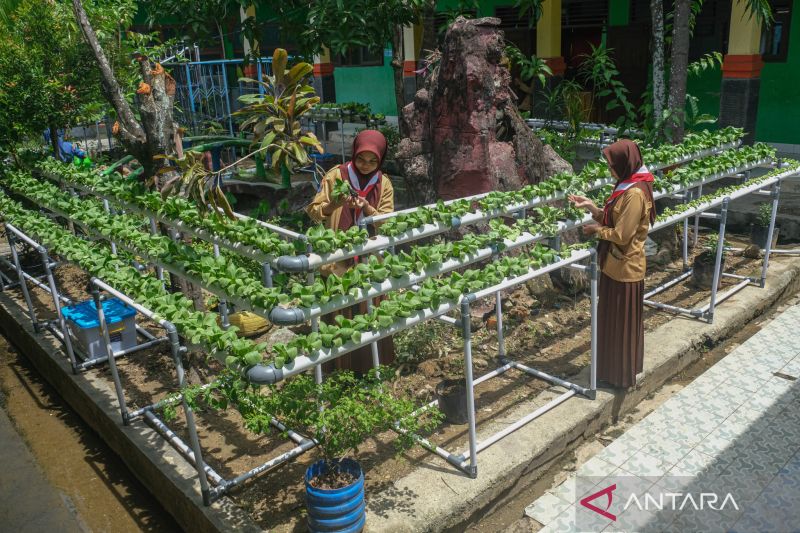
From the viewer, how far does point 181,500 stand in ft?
13.7

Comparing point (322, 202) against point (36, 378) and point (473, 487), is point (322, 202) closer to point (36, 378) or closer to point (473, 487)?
point (473, 487)

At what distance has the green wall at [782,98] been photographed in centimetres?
1030

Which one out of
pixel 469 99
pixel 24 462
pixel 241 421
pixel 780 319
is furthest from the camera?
pixel 469 99

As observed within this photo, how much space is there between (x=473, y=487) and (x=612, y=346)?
1.66 m

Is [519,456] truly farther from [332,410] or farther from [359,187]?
[359,187]

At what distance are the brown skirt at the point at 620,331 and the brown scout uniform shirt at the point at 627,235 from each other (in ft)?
0.30

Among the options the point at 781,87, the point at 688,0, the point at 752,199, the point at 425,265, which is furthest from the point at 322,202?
the point at 781,87

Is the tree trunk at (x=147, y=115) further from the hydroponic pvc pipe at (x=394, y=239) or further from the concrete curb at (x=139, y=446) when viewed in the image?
the hydroponic pvc pipe at (x=394, y=239)

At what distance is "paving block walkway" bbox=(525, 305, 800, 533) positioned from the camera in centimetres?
400

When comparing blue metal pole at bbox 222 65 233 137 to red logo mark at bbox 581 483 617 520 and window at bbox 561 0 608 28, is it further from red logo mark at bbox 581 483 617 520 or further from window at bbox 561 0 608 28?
red logo mark at bbox 581 483 617 520

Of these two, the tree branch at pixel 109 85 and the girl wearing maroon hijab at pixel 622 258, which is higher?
the tree branch at pixel 109 85

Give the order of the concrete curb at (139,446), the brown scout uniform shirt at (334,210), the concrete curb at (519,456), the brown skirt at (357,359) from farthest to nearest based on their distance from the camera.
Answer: the brown skirt at (357,359), the brown scout uniform shirt at (334,210), the concrete curb at (139,446), the concrete curb at (519,456)

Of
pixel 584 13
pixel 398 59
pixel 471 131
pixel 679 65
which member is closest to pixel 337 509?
pixel 471 131

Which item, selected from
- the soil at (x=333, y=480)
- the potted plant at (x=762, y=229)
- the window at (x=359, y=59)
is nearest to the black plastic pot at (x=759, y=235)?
the potted plant at (x=762, y=229)
